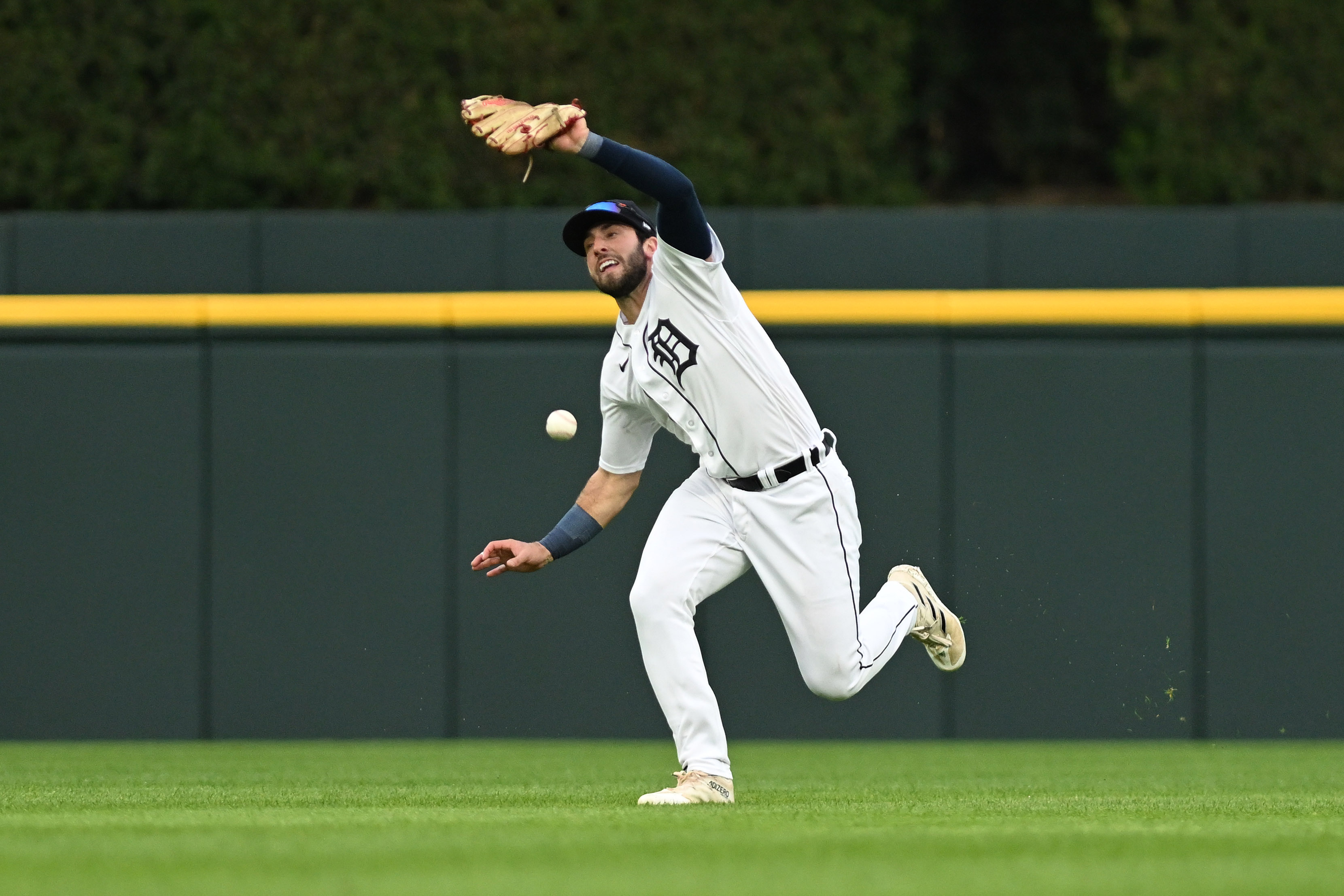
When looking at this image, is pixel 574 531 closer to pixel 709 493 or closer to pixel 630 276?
pixel 709 493

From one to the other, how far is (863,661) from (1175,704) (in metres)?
3.51

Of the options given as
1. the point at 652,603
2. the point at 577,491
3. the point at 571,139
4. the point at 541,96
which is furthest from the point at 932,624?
the point at 541,96

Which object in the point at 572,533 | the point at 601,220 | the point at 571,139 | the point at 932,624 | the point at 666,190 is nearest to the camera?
the point at 571,139

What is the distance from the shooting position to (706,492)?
5.03m

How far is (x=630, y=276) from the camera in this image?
4906mm

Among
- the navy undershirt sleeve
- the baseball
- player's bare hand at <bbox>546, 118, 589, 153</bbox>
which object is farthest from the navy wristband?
player's bare hand at <bbox>546, 118, 589, 153</bbox>

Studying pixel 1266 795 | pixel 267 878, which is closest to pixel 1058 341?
pixel 1266 795

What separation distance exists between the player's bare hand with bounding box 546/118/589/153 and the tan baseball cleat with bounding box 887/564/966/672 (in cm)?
186

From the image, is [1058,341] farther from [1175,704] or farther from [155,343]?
[155,343]

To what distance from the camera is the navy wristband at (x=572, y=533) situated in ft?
16.9

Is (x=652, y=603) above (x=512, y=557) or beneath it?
beneath

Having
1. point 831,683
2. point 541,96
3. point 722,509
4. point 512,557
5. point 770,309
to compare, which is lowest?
point 831,683

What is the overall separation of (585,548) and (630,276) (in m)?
3.49

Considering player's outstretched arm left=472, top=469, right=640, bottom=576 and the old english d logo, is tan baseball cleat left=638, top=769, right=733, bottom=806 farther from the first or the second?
the old english d logo
